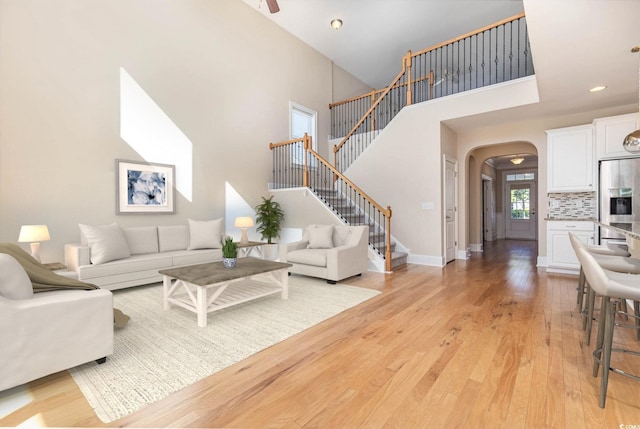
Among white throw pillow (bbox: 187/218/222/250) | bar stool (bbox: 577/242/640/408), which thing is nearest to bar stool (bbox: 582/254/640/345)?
bar stool (bbox: 577/242/640/408)

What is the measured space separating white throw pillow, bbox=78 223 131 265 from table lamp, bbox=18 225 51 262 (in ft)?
1.45

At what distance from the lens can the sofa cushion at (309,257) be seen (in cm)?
455

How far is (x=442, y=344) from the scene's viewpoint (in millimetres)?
2510

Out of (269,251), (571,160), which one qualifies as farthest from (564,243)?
(269,251)

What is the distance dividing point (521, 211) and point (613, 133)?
7215 millimetres

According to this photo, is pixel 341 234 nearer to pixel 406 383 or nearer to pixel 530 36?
pixel 406 383

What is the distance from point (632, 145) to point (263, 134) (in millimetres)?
5847

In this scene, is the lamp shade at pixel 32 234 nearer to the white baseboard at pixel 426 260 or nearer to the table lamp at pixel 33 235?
the table lamp at pixel 33 235

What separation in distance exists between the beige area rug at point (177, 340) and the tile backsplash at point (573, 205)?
12.7ft

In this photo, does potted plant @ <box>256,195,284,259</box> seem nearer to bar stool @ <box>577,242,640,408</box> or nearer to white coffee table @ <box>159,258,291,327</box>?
white coffee table @ <box>159,258,291,327</box>

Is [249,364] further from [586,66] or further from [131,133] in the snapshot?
[586,66]

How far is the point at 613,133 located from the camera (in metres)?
4.64

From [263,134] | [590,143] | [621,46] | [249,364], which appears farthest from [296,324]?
[590,143]

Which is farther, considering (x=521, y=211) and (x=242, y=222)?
(x=521, y=211)
